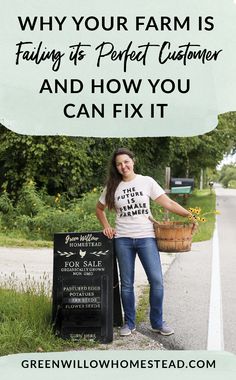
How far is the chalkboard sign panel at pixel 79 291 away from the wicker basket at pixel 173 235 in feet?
1.44

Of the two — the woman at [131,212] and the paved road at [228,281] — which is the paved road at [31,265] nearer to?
the paved road at [228,281]

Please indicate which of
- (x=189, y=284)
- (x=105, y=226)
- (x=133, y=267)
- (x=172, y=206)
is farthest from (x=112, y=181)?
(x=189, y=284)

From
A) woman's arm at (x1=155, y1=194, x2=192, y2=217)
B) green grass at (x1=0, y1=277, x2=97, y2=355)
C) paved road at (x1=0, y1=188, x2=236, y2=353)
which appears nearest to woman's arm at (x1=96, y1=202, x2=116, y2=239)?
woman's arm at (x1=155, y1=194, x2=192, y2=217)

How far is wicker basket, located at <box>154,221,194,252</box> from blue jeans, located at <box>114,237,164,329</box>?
0.08 meters

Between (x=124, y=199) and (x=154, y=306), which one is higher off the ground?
(x=124, y=199)

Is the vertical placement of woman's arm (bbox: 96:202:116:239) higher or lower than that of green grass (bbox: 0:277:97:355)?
higher

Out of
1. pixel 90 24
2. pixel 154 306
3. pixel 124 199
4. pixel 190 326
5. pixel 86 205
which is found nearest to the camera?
pixel 90 24

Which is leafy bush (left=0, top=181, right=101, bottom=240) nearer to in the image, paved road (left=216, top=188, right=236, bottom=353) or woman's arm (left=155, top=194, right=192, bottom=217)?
paved road (left=216, top=188, right=236, bottom=353)

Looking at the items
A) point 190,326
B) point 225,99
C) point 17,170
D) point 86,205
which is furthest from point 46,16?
point 17,170

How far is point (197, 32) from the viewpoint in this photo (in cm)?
380

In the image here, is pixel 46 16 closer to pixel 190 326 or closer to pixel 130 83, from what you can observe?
pixel 130 83

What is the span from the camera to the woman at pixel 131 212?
4517 mm

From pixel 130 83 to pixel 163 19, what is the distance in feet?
1.45

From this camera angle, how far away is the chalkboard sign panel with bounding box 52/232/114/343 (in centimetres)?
464
